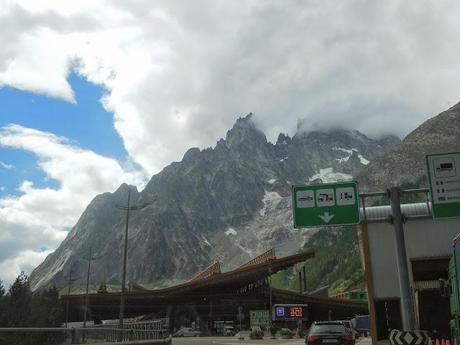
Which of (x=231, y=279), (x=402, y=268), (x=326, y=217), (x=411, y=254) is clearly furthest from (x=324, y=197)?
(x=231, y=279)

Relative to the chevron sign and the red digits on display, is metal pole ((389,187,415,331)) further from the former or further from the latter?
the red digits on display

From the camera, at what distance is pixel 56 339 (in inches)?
532

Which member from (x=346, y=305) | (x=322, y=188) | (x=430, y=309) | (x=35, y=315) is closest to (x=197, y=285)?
(x=346, y=305)

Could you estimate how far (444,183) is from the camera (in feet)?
58.0

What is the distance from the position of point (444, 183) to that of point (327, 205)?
3715mm

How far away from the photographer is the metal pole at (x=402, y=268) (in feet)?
53.7

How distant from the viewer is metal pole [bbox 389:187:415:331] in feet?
53.7

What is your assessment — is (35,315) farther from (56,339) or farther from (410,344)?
(410,344)

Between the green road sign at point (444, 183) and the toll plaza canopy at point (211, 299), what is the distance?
85.6 meters

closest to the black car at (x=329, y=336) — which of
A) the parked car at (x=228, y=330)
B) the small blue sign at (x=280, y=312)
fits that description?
the small blue sign at (x=280, y=312)

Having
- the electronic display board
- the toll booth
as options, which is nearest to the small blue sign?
the electronic display board

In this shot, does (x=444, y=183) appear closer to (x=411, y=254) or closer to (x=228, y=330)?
(x=411, y=254)

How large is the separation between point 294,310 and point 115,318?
2285 inches

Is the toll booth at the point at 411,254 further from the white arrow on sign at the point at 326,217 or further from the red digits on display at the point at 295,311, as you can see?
the red digits on display at the point at 295,311
